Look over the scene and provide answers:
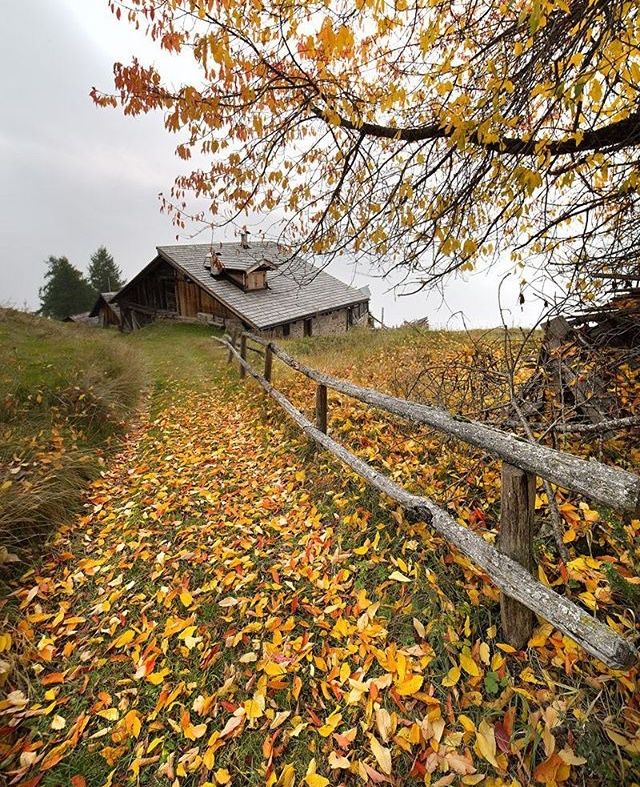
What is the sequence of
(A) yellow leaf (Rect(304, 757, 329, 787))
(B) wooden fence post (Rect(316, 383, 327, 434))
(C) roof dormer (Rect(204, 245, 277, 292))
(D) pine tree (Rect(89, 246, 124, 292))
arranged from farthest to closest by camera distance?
(D) pine tree (Rect(89, 246, 124, 292)) < (C) roof dormer (Rect(204, 245, 277, 292)) < (B) wooden fence post (Rect(316, 383, 327, 434)) < (A) yellow leaf (Rect(304, 757, 329, 787))

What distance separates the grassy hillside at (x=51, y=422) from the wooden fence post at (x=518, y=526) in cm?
445

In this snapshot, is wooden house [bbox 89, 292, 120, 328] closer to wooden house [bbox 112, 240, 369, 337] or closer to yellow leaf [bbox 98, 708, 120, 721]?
wooden house [bbox 112, 240, 369, 337]

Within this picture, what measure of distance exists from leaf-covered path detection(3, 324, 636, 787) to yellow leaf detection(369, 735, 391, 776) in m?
0.01

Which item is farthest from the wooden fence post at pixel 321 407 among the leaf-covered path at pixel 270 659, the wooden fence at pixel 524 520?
the wooden fence at pixel 524 520

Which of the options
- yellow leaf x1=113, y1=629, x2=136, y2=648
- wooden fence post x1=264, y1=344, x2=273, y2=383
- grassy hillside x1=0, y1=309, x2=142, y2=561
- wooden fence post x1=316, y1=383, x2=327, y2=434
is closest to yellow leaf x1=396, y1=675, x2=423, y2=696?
yellow leaf x1=113, y1=629, x2=136, y2=648

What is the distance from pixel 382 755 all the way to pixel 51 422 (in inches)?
239

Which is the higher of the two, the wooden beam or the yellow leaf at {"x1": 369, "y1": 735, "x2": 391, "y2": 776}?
the wooden beam

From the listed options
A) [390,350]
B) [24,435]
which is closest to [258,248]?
[390,350]

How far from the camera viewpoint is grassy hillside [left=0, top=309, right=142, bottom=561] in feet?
13.0

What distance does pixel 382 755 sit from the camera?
195cm

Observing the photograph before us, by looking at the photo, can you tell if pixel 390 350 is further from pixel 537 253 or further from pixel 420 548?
pixel 420 548

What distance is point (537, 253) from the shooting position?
3857 millimetres

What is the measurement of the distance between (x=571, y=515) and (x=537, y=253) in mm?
2683

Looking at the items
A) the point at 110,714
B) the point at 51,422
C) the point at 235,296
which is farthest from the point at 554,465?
the point at 235,296
